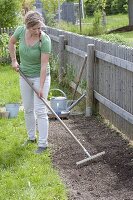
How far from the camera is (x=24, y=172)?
5.32 metres

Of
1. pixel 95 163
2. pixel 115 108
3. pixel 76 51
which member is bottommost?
pixel 95 163

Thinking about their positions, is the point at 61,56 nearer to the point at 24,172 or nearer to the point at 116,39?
the point at 116,39

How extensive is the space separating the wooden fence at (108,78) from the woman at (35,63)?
1.04 meters

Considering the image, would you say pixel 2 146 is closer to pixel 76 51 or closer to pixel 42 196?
pixel 42 196

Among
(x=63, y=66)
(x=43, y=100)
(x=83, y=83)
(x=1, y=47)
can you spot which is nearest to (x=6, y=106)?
(x=83, y=83)

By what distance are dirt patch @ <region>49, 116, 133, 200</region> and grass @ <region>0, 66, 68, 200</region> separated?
127 mm

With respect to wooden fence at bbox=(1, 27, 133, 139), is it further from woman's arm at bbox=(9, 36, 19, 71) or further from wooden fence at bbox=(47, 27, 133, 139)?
woman's arm at bbox=(9, 36, 19, 71)

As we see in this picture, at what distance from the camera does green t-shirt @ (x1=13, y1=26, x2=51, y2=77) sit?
579cm

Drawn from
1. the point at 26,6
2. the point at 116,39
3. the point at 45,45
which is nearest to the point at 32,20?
the point at 45,45

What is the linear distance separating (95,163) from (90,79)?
2.44 metres

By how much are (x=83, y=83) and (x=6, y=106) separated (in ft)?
4.44

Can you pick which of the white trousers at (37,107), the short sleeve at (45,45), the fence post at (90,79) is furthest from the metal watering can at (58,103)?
the short sleeve at (45,45)

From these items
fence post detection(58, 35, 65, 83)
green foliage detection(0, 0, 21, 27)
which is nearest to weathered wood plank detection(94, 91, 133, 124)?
fence post detection(58, 35, 65, 83)

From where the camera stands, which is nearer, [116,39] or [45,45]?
[45,45]
